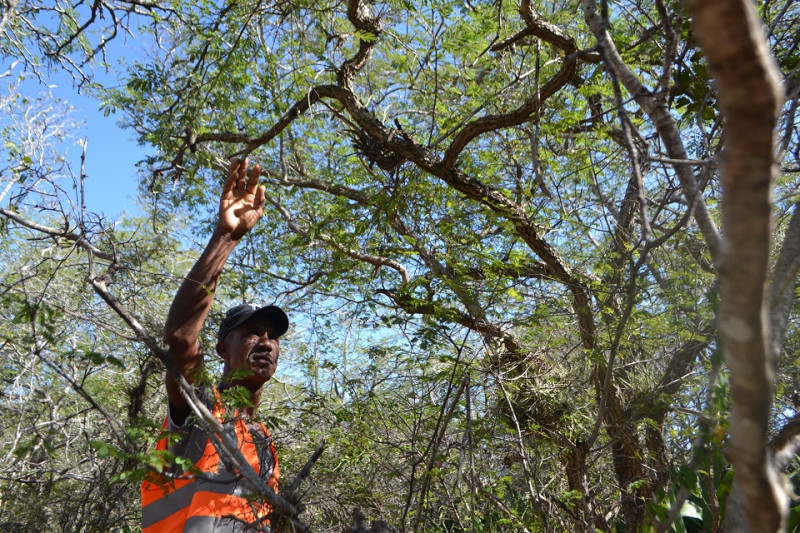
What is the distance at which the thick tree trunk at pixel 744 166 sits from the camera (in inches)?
17.9

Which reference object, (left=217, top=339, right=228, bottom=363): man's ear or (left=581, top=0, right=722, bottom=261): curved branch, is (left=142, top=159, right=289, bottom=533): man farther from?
(left=581, top=0, right=722, bottom=261): curved branch

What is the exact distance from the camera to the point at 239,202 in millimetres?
2350

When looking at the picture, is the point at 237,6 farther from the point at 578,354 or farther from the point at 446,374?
the point at 578,354

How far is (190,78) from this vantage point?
562 cm

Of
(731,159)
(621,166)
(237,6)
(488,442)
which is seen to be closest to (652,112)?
(731,159)

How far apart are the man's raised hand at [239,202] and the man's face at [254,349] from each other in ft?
2.72

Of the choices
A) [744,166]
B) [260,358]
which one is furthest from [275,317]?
[744,166]

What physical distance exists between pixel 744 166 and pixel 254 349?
2.76 m

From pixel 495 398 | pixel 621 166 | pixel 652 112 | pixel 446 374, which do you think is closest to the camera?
pixel 652 112

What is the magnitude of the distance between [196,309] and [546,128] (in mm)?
4067

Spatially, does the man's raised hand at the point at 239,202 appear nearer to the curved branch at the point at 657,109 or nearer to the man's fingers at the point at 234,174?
the man's fingers at the point at 234,174

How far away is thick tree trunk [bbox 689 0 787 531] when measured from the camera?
1.50 feet

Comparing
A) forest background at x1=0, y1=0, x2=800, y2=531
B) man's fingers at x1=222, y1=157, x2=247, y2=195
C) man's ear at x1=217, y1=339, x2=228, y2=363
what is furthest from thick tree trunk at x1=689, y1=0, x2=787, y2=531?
man's ear at x1=217, y1=339, x2=228, y2=363

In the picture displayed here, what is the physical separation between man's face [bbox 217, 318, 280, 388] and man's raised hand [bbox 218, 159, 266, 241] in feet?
2.72
